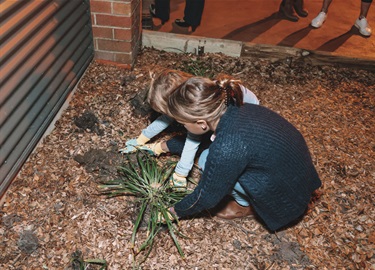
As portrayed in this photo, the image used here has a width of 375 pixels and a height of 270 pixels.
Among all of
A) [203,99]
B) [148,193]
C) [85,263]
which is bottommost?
[85,263]

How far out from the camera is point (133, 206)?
7.35ft

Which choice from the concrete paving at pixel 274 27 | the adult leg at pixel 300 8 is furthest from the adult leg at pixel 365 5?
the adult leg at pixel 300 8

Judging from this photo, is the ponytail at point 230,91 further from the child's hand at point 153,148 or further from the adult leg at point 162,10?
the adult leg at point 162,10

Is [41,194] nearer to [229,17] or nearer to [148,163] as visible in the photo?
[148,163]

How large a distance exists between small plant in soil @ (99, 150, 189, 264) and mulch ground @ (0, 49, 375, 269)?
0.06m

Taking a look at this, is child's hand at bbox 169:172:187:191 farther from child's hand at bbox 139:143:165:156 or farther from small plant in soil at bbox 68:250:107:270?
small plant in soil at bbox 68:250:107:270

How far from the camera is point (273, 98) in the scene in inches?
128

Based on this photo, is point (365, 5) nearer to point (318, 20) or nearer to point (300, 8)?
point (318, 20)

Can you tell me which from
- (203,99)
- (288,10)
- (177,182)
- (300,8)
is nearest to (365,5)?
(300,8)

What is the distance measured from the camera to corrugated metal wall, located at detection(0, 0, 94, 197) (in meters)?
2.00

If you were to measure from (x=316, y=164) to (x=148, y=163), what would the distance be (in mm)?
1367

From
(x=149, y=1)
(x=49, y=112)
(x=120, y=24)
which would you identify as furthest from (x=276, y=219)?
(x=149, y=1)

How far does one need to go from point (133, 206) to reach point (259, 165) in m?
0.99

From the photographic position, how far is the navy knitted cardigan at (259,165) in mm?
1592
